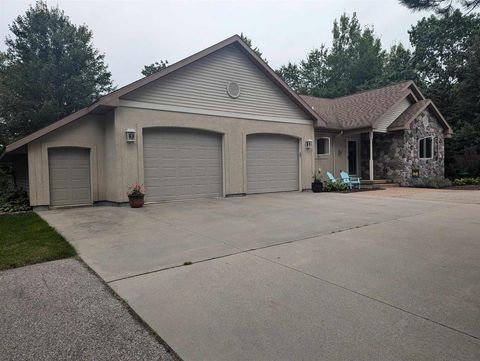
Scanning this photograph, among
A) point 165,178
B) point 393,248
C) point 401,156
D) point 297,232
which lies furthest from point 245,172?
point 401,156

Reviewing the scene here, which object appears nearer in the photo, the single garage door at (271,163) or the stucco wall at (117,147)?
the stucco wall at (117,147)

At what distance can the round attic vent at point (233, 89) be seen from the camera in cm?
1170

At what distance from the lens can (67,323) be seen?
2.61 metres

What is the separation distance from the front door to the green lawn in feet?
49.1

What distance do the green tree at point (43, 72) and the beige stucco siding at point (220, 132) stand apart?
38.9ft

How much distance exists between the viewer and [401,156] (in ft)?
52.5

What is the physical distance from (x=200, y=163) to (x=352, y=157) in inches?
395

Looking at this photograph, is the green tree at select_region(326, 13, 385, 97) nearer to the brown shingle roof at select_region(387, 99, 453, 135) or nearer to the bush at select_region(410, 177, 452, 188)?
the brown shingle roof at select_region(387, 99, 453, 135)

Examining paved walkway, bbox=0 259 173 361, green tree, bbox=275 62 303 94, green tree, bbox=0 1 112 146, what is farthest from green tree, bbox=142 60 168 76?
paved walkway, bbox=0 259 173 361

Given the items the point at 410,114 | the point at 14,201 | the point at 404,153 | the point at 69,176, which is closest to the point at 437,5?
the point at 69,176

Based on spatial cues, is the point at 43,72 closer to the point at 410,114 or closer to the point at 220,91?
the point at 220,91

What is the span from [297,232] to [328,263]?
5.83 feet

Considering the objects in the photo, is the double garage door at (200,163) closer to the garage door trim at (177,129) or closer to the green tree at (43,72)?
the garage door trim at (177,129)

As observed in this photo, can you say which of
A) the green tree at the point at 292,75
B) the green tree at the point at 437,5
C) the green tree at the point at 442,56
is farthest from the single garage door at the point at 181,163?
the green tree at the point at 292,75
